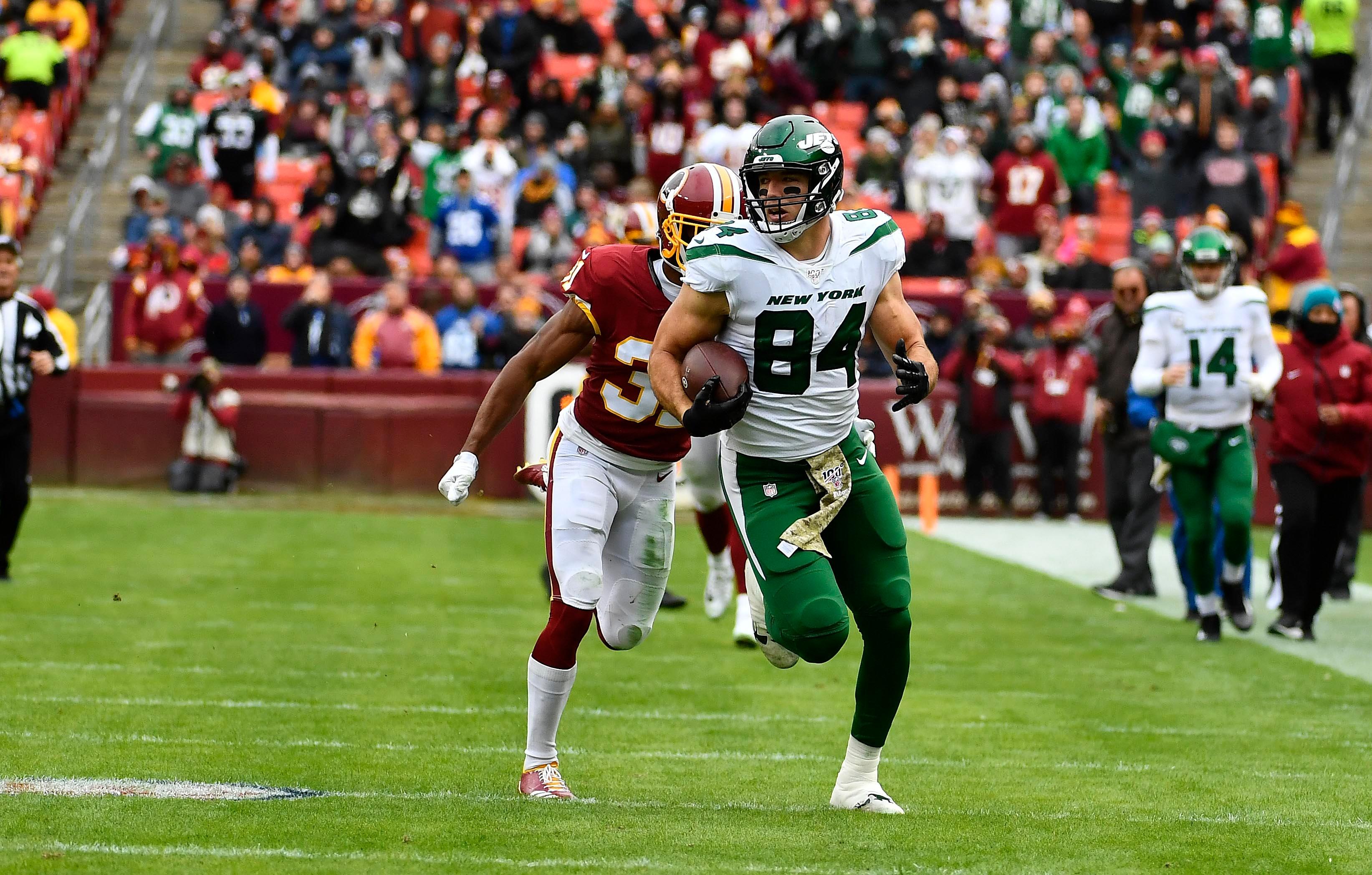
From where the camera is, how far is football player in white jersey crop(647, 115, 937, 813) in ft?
16.6

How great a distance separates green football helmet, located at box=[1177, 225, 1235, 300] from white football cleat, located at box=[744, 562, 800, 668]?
14.6 ft

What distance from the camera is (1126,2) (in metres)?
20.5

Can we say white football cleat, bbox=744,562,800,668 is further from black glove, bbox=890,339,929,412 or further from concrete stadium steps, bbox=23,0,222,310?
concrete stadium steps, bbox=23,0,222,310

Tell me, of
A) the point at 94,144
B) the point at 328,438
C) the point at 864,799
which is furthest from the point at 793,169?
the point at 94,144

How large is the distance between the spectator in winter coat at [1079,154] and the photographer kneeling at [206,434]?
823 cm

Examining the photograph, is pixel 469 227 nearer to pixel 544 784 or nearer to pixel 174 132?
pixel 174 132

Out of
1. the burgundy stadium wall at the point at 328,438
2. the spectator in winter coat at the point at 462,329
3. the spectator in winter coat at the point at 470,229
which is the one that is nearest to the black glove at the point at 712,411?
the burgundy stadium wall at the point at 328,438

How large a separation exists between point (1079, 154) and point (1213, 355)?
387 inches

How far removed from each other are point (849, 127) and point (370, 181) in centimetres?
515

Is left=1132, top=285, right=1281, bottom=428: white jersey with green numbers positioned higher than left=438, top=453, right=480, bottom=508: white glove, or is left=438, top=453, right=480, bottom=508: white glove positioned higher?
left=1132, top=285, right=1281, bottom=428: white jersey with green numbers

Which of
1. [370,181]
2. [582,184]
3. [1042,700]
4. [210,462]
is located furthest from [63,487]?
[1042,700]

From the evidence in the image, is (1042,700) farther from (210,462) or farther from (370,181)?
(370,181)

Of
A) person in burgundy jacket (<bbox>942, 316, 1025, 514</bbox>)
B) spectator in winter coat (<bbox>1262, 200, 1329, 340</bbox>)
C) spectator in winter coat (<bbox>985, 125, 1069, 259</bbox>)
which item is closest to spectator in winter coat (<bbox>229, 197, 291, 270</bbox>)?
person in burgundy jacket (<bbox>942, 316, 1025, 514</bbox>)

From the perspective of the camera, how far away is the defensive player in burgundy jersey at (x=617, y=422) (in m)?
5.56
